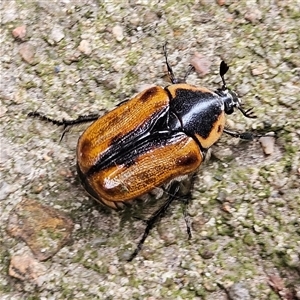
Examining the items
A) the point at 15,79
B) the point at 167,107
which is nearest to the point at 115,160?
the point at 167,107

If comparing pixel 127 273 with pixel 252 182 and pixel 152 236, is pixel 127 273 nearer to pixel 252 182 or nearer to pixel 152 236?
pixel 152 236

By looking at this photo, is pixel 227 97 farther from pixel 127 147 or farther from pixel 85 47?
pixel 85 47

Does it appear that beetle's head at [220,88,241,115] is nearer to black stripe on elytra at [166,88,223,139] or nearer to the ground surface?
black stripe on elytra at [166,88,223,139]

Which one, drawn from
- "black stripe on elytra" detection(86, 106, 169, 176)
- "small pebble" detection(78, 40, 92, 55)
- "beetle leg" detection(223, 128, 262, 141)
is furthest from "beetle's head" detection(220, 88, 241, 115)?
"small pebble" detection(78, 40, 92, 55)

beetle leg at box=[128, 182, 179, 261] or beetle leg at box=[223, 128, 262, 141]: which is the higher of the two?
beetle leg at box=[223, 128, 262, 141]

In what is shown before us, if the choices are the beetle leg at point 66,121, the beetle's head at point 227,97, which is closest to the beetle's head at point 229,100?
the beetle's head at point 227,97

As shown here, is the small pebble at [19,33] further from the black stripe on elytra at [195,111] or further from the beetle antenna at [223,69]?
the beetle antenna at [223,69]
